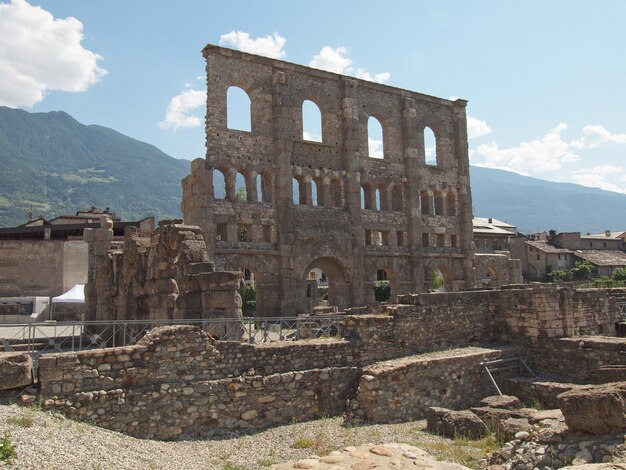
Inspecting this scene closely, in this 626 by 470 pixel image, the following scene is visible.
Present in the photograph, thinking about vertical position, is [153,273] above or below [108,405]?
above

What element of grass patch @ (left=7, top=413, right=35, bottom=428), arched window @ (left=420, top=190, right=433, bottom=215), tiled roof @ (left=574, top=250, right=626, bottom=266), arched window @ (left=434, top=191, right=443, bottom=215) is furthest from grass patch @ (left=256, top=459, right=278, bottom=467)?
tiled roof @ (left=574, top=250, right=626, bottom=266)

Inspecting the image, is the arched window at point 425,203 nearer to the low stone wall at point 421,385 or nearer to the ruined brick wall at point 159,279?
the ruined brick wall at point 159,279

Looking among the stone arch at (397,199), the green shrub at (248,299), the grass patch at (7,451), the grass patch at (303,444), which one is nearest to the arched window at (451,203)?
the stone arch at (397,199)

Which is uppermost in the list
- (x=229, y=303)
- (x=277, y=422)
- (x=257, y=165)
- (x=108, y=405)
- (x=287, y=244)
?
(x=257, y=165)

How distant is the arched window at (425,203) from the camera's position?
123 feet

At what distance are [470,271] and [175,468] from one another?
31.9m

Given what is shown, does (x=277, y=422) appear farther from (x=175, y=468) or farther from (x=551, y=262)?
(x=551, y=262)

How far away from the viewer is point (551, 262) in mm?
72938

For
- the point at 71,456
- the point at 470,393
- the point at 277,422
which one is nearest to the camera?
the point at 71,456

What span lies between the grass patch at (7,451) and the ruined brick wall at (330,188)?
20.3 m

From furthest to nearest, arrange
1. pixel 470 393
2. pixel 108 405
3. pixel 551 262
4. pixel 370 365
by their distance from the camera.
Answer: pixel 551 262, pixel 470 393, pixel 370 365, pixel 108 405

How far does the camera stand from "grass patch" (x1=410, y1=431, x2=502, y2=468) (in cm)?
1076

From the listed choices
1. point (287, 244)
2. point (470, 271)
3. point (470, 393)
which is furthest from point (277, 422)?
point (470, 271)

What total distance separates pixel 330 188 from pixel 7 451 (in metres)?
26.5
